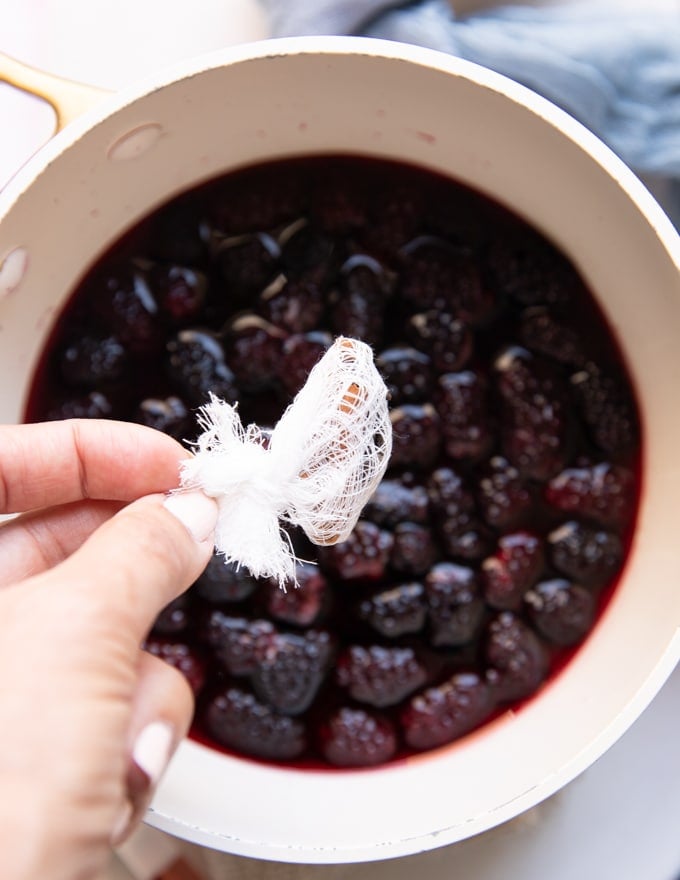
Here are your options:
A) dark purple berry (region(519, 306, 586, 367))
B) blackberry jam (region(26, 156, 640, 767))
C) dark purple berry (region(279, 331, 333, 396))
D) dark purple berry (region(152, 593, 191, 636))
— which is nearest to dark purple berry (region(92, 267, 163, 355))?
blackberry jam (region(26, 156, 640, 767))

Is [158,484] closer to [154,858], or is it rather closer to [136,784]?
[136,784]

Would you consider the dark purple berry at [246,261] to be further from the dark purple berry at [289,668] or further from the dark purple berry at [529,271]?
the dark purple berry at [289,668]

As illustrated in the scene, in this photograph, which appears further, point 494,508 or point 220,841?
point 494,508

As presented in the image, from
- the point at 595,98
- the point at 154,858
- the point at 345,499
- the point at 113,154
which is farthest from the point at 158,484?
the point at 595,98

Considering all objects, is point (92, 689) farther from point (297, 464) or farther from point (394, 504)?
point (394, 504)

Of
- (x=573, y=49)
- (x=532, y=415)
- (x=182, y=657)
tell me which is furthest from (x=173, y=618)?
(x=573, y=49)

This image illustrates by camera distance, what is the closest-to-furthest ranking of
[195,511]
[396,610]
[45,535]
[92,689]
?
[92,689], [195,511], [45,535], [396,610]
